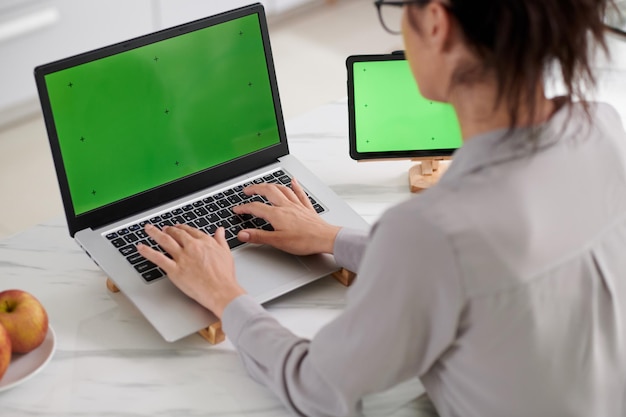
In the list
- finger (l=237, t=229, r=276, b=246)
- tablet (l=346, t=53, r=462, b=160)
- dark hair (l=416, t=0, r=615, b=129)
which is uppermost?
dark hair (l=416, t=0, r=615, b=129)

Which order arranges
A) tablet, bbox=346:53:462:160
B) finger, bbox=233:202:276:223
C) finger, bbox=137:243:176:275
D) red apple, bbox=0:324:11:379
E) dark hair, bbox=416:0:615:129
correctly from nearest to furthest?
1. dark hair, bbox=416:0:615:129
2. red apple, bbox=0:324:11:379
3. finger, bbox=137:243:176:275
4. finger, bbox=233:202:276:223
5. tablet, bbox=346:53:462:160

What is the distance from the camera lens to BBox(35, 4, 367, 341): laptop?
1340 mm

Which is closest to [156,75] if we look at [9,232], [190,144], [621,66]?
[190,144]

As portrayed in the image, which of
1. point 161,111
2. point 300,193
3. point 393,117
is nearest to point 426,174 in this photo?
point 393,117

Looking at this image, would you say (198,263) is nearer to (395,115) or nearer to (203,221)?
(203,221)

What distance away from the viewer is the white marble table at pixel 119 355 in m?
1.19

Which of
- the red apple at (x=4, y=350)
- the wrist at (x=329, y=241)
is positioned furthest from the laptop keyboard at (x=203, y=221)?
the red apple at (x=4, y=350)

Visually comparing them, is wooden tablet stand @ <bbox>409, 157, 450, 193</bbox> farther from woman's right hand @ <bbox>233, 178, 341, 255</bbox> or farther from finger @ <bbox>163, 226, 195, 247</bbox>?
finger @ <bbox>163, 226, 195, 247</bbox>

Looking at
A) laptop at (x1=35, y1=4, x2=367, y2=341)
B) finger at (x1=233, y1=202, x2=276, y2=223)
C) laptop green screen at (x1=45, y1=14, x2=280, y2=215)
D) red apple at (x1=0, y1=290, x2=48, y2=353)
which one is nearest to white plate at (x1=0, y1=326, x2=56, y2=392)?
red apple at (x1=0, y1=290, x2=48, y2=353)

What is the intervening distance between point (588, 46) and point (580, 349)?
1.09 feet

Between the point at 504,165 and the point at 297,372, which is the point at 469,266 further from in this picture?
the point at 297,372

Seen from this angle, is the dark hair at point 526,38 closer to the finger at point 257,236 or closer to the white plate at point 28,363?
the finger at point 257,236

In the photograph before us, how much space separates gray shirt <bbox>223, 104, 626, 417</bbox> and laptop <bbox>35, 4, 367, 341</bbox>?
0.29 metres

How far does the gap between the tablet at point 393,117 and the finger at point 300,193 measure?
0.15m
